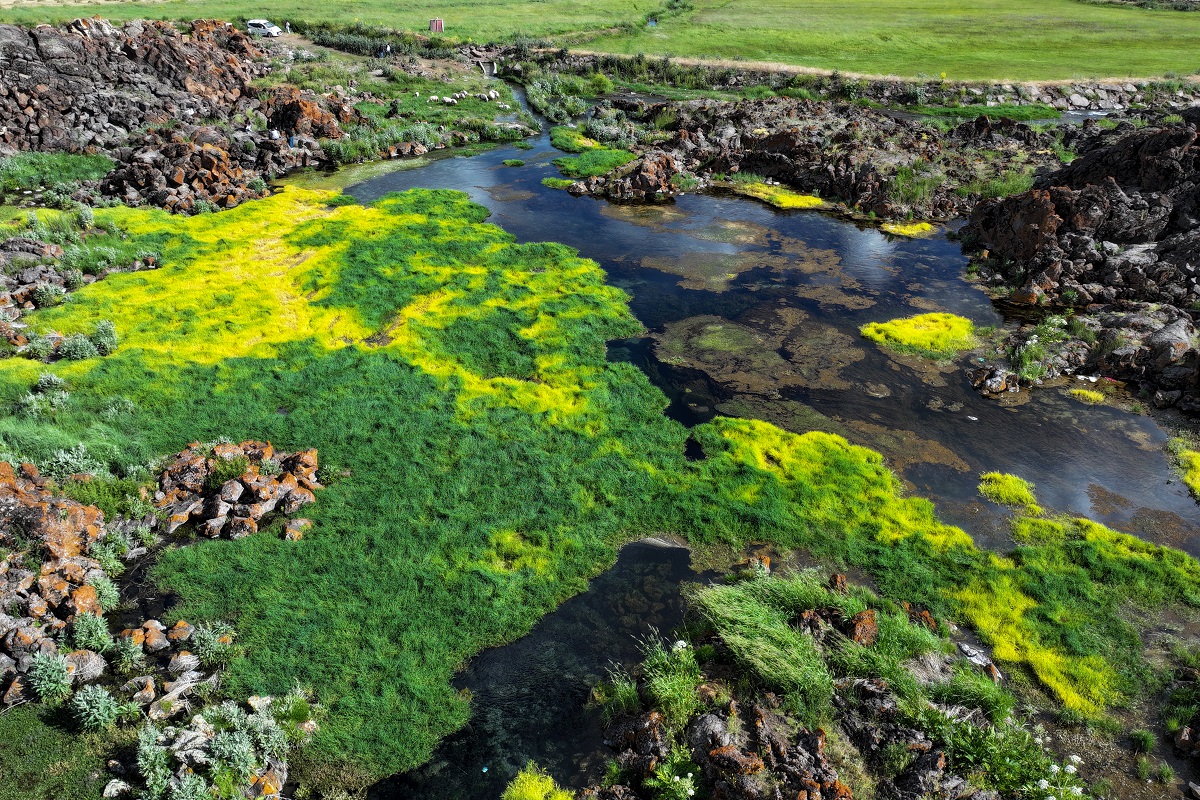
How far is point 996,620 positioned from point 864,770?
512cm

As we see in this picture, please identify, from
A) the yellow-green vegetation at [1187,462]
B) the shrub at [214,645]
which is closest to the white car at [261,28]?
the shrub at [214,645]

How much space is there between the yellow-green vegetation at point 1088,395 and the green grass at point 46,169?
1748 inches

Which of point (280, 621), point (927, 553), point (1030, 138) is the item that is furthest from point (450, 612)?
point (1030, 138)

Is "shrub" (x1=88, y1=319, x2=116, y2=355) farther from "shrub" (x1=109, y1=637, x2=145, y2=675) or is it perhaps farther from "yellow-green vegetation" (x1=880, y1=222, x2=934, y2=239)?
"yellow-green vegetation" (x1=880, y1=222, x2=934, y2=239)

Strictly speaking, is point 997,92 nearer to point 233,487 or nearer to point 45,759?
point 233,487

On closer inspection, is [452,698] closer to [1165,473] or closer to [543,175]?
[1165,473]

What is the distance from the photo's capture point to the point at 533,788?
10602 mm

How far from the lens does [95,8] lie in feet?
230

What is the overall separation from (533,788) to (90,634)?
28.8ft

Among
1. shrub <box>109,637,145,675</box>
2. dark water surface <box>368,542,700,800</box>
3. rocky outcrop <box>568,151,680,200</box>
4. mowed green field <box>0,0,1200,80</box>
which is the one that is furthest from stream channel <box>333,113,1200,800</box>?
mowed green field <box>0,0,1200,80</box>

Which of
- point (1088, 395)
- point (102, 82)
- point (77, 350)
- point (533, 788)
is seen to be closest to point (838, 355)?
point (1088, 395)

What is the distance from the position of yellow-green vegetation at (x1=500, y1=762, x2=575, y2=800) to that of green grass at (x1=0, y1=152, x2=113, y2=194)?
3730cm

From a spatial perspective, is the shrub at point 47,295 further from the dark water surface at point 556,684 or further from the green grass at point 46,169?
the dark water surface at point 556,684

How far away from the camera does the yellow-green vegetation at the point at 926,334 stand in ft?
Answer: 73.9
